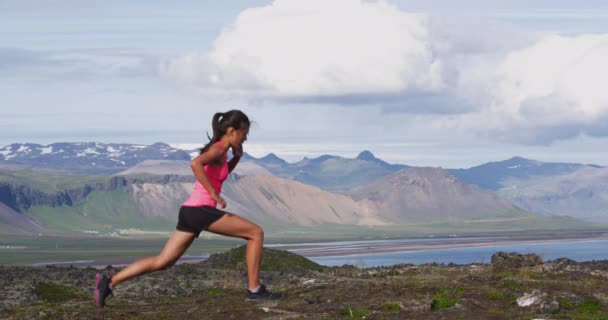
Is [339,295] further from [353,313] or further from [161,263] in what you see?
[161,263]

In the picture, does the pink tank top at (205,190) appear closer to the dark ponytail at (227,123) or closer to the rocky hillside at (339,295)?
the dark ponytail at (227,123)

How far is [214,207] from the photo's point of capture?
15586 mm

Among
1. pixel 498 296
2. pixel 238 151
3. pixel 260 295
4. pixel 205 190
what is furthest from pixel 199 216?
pixel 498 296

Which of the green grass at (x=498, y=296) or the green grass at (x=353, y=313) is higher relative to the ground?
the green grass at (x=498, y=296)

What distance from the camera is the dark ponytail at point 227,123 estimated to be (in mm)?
16156

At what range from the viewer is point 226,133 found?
637 inches

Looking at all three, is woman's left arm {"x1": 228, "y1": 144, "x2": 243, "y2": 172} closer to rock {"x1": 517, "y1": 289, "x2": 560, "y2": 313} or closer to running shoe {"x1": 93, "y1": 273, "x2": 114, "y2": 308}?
running shoe {"x1": 93, "y1": 273, "x2": 114, "y2": 308}

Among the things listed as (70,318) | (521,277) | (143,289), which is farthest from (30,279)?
(521,277)

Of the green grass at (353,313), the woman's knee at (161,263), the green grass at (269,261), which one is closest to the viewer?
the woman's knee at (161,263)

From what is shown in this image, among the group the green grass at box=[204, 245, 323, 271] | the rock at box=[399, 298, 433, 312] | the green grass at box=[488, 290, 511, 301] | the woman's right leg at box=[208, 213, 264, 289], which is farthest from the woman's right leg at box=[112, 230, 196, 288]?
the green grass at box=[204, 245, 323, 271]

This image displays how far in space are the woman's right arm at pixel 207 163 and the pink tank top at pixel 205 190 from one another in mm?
81

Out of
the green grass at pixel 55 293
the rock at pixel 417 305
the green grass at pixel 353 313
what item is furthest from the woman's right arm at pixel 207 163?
the green grass at pixel 55 293

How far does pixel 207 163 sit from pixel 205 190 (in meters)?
0.42

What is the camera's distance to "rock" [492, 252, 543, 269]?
29.6 m
